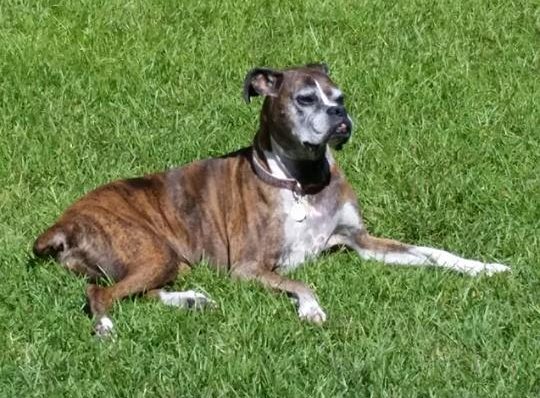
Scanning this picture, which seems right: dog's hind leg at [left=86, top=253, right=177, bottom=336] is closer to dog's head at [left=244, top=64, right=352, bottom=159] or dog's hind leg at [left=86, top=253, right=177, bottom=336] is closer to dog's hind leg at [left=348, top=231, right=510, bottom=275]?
dog's head at [left=244, top=64, right=352, bottom=159]

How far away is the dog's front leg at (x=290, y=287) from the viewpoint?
6.10m

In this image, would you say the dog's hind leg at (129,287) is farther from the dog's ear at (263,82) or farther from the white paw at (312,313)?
the dog's ear at (263,82)

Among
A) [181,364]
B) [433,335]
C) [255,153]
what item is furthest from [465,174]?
[181,364]

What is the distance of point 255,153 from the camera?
711 centimetres

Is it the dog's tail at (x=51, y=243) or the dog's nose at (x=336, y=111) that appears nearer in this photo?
the dog's tail at (x=51, y=243)

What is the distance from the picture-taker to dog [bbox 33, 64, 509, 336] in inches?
264

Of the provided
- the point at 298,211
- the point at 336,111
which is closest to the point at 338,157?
the point at 298,211

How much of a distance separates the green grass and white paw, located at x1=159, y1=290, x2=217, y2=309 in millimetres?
102

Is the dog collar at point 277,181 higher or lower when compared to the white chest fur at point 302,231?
higher

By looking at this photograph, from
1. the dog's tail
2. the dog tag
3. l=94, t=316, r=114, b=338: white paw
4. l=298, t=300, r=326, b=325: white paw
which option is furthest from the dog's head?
l=94, t=316, r=114, b=338: white paw

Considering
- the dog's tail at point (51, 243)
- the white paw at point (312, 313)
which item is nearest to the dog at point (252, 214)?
the dog's tail at point (51, 243)

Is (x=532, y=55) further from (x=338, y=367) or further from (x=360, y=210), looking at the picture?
(x=338, y=367)

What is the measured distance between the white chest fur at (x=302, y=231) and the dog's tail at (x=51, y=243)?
3.60 feet

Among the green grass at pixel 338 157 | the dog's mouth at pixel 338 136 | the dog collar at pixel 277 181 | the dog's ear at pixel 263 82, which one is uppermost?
the dog's ear at pixel 263 82
